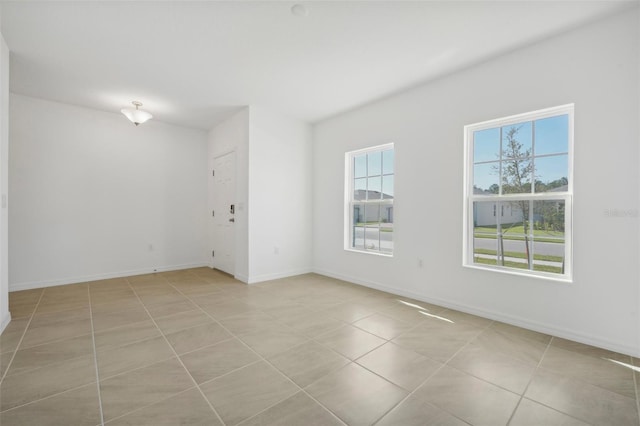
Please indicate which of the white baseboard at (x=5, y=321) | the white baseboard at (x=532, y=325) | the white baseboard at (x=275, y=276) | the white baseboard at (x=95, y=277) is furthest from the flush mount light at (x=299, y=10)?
the white baseboard at (x=95, y=277)

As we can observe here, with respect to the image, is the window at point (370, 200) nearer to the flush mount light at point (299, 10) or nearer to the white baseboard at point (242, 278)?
the white baseboard at point (242, 278)

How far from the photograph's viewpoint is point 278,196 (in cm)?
471

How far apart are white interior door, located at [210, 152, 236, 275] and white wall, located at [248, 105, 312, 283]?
606 millimetres

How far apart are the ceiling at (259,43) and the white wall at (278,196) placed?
2.65ft

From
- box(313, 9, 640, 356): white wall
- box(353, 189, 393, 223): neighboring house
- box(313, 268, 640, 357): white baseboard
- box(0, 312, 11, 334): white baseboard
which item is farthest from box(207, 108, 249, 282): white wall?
box(0, 312, 11, 334): white baseboard

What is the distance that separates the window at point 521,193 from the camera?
8.55ft

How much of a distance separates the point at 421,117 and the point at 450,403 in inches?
120

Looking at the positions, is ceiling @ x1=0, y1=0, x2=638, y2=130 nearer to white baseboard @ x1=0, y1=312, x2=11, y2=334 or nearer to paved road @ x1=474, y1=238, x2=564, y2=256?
paved road @ x1=474, y1=238, x2=564, y2=256

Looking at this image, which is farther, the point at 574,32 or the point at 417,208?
the point at 417,208

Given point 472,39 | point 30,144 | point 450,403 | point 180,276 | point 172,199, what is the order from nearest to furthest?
1. point 450,403
2. point 472,39
3. point 30,144
4. point 180,276
5. point 172,199

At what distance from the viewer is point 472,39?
8.51 ft

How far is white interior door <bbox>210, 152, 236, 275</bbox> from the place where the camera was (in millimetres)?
4859

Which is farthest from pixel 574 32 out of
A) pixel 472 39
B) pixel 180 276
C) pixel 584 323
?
pixel 180 276

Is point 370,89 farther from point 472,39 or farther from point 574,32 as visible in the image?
point 574,32
